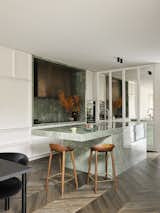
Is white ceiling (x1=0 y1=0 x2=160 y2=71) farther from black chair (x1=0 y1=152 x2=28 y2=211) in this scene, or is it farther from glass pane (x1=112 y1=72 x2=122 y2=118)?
black chair (x1=0 y1=152 x2=28 y2=211)

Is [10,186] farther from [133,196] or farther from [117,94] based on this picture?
[117,94]

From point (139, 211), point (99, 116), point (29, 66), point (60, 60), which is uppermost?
point (60, 60)

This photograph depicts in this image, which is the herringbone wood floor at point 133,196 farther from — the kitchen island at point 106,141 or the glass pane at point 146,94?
the glass pane at point 146,94

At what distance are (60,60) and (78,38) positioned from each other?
1.88 metres

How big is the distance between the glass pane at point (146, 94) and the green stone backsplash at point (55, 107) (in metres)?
1.99

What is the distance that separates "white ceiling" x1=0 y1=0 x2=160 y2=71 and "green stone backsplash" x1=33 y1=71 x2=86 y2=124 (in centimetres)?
140

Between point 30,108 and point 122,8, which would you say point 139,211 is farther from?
point 30,108

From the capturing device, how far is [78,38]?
377 cm

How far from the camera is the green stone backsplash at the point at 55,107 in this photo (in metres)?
5.48

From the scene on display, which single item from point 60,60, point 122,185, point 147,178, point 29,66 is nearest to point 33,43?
point 29,66

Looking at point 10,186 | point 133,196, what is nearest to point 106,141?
point 133,196

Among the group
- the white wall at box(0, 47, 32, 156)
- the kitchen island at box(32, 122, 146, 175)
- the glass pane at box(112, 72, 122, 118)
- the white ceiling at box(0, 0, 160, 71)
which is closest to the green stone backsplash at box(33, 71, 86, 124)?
the white wall at box(0, 47, 32, 156)

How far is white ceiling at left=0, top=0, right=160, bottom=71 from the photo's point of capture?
258 cm

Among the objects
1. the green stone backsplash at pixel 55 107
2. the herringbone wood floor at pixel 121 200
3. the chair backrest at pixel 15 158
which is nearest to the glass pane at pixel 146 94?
the green stone backsplash at pixel 55 107
